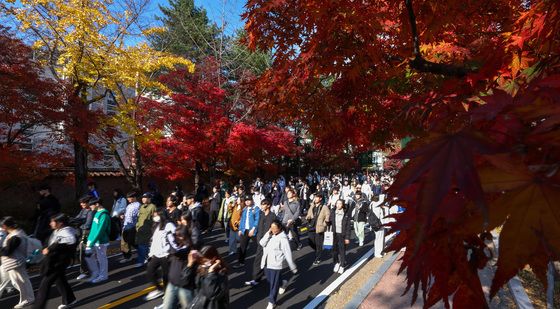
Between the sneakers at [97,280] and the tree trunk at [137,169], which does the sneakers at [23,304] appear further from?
the tree trunk at [137,169]

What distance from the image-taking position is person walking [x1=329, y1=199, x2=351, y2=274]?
7.69 m

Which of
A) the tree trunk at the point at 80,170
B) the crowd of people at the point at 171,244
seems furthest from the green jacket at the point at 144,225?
the tree trunk at the point at 80,170

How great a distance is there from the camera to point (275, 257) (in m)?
5.86

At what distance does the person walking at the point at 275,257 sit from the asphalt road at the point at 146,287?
0.34 m

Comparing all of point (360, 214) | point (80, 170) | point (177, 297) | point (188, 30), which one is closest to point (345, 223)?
point (360, 214)

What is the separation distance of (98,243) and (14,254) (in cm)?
151

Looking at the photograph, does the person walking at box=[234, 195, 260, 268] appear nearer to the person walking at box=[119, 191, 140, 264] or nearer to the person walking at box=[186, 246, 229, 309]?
the person walking at box=[119, 191, 140, 264]

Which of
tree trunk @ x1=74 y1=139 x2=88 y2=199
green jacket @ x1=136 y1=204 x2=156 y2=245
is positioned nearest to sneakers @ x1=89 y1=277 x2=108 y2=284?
green jacket @ x1=136 y1=204 x2=156 y2=245

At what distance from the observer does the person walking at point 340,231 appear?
7.69m

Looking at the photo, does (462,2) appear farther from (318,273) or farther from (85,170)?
(85,170)

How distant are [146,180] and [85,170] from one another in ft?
20.1

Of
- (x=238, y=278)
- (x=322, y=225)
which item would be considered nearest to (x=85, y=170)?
(x=238, y=278)

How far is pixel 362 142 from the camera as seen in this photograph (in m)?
5.23

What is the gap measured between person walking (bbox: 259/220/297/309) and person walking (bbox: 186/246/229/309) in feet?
5.85
